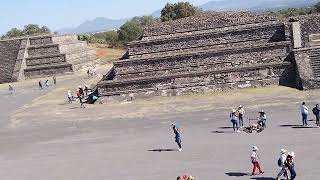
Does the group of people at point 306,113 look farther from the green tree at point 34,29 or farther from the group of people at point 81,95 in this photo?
the green tree at point 34,29

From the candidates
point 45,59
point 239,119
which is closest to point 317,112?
point 239,119

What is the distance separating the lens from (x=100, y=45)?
214 ft

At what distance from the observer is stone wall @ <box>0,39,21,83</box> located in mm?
49656

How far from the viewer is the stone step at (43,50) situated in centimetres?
4972

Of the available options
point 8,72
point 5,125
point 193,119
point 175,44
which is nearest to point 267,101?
point 193,119

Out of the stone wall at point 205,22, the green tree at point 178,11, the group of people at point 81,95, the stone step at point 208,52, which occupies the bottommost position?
the group of people at point 81,95

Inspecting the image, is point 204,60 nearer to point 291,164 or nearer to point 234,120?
point 234,120

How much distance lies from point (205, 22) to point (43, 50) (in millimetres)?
20056

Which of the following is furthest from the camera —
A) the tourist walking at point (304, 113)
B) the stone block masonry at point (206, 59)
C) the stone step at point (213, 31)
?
the stone step at point (213, 31)

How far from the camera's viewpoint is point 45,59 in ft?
162

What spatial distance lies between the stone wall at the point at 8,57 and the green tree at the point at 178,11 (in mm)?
16408

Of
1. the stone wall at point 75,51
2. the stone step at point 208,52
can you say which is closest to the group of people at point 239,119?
the stone step at point 208,52

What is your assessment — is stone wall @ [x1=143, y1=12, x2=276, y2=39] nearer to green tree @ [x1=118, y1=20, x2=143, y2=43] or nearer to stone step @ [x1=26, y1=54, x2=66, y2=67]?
stone step @ [x1=26, y1=54, x2=66, y2=67]

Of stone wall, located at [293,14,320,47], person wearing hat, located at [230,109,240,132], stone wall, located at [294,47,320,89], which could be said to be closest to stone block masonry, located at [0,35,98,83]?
stone wall, located at [293,14,320,47]
